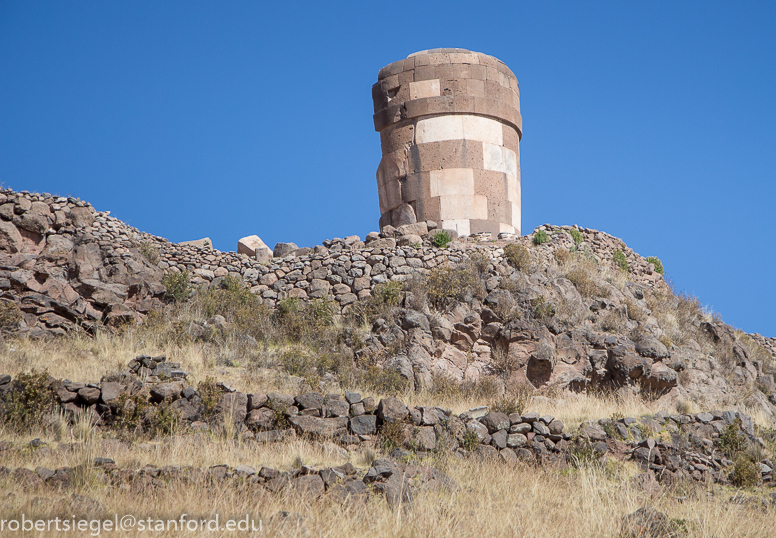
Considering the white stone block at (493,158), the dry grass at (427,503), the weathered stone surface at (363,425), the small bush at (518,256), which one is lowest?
the dry grass at (427,503)

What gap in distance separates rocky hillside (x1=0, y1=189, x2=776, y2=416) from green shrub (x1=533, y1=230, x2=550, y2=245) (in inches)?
1.6

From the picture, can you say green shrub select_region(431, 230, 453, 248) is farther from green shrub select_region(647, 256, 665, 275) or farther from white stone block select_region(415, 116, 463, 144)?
green shrub select_region(647, 256, 665, 275)

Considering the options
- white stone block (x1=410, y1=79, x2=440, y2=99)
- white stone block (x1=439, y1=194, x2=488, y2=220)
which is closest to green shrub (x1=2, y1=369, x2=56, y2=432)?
white stone block (x1=439, y1=194, x2=488, y2=220)

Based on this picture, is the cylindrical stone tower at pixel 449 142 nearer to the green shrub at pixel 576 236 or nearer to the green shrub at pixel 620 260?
the green shrub at pixel 576 236

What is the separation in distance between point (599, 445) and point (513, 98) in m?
9.02

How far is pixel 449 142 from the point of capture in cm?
1397

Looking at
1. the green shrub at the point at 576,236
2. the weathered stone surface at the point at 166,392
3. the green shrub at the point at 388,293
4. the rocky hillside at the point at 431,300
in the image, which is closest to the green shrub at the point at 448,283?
the rocky hillside at the point at 431,300

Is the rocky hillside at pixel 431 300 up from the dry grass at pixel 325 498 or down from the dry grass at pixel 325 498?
up

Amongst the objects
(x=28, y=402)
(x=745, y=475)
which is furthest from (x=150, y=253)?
(x=745, y=475)

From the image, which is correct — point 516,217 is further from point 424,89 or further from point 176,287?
point 176,287

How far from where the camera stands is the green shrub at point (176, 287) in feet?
38.3

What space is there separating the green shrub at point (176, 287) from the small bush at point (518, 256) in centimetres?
601

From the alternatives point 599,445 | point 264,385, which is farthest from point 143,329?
point 599,445

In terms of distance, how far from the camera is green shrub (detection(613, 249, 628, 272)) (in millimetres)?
15102
